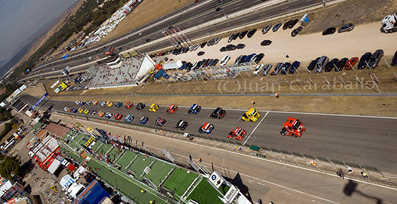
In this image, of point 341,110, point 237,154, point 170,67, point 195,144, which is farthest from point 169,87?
point 341,110

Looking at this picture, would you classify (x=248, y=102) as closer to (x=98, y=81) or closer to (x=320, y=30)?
(x=320, y=30)

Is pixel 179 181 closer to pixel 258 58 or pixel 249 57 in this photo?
pixel 258 58

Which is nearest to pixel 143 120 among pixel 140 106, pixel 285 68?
pixel 140 106

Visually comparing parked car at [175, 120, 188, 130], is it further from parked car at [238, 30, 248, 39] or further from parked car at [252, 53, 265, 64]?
parked car at [238, 30, 248, 39]

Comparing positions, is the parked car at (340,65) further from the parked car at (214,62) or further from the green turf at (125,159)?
the green turf at (125,159)

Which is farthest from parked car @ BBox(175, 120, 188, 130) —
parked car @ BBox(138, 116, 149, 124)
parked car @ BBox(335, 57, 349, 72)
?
parked car @ BBox(335, 57, 349, 72)

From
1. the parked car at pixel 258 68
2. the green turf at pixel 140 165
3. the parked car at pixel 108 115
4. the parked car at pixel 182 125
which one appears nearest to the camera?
the green turf at pixel 140 165

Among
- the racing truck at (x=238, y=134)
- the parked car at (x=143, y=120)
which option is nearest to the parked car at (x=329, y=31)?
the racing truck at (x=238, y=134)
